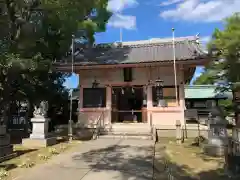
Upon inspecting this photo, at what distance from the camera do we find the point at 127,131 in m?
15.5

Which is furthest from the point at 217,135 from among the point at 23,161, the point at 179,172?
the point at 23,161

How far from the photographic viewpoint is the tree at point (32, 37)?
12039 millimetres

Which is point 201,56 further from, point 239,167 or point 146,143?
point 239,167

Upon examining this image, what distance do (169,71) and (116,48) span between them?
17.5 feet

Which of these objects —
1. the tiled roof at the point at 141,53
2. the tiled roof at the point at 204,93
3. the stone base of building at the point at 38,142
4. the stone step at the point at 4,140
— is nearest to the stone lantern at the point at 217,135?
the tiled roof at the point at 141,53

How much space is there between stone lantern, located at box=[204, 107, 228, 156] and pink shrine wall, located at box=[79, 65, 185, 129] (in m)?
4.10

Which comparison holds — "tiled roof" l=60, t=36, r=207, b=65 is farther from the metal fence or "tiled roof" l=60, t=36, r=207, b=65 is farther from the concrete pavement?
the metal fence

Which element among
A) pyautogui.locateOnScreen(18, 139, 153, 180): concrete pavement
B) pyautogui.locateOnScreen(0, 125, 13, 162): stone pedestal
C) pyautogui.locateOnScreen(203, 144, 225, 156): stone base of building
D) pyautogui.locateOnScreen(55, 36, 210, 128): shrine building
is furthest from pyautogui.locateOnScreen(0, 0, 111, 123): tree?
pyautogui.locateOnScreen(203, 144, 225, 156): stone base of building

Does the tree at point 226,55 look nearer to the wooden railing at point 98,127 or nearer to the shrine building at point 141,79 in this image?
the shrine building at point 141,79

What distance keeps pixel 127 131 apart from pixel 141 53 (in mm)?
5889

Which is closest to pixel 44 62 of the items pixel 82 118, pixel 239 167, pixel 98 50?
pixel 82 118

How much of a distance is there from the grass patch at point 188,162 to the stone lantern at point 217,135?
42cm

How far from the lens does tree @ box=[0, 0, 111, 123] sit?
12039mm

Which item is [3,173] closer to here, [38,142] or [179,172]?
[38,142]
